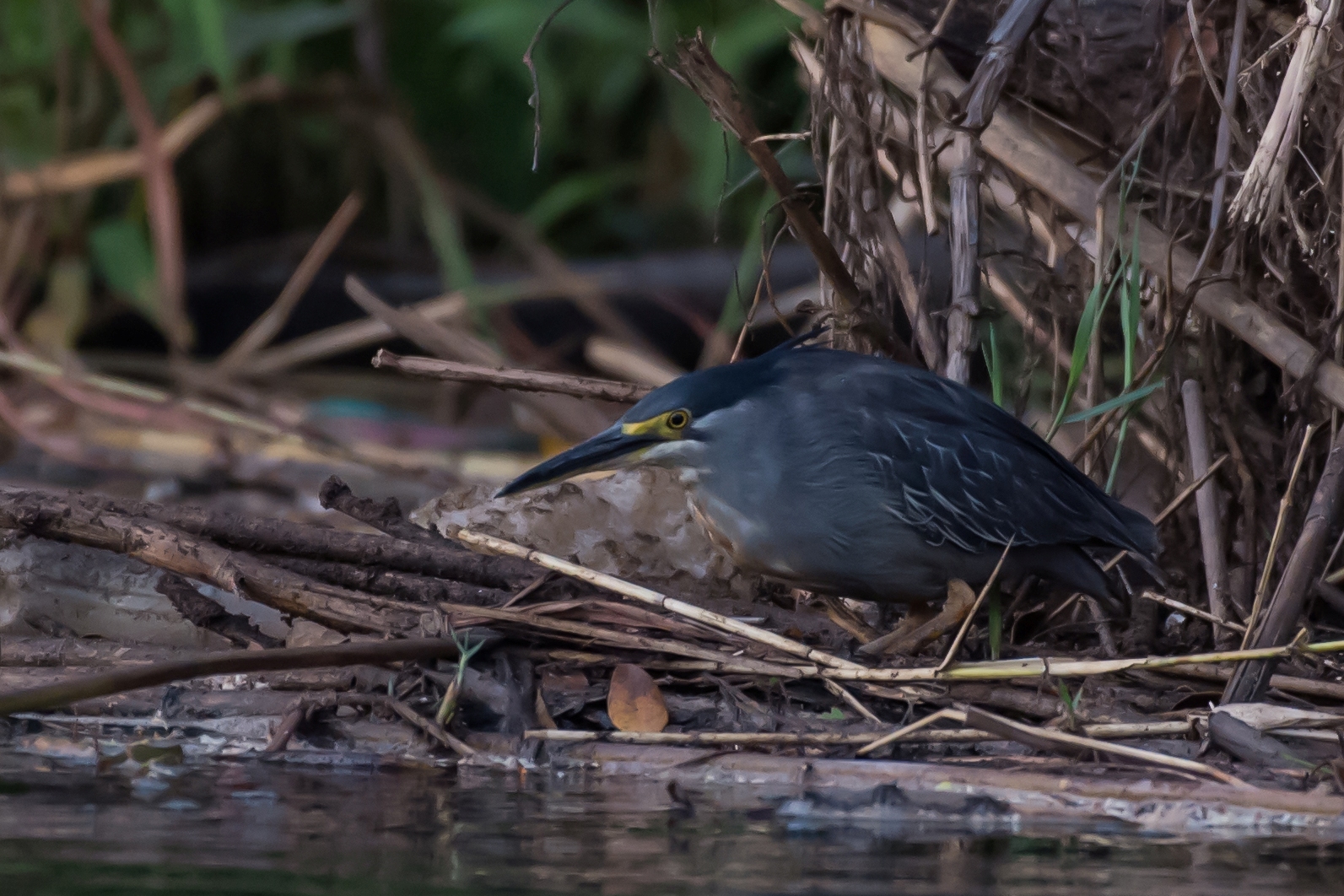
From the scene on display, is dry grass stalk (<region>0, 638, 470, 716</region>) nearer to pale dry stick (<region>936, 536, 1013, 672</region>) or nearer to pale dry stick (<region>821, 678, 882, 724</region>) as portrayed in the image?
pale dry stick (<region>821, 678, 882, 724</region>)

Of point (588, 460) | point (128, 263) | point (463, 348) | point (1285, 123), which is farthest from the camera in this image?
point (128, 263)

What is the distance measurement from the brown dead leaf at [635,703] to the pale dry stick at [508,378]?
822mm

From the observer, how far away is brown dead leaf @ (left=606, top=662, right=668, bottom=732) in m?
2.80

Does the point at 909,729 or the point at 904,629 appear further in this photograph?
the point at 904,629

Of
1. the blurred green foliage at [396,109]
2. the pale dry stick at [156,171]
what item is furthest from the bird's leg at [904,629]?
the pale dry stick at [156,171]

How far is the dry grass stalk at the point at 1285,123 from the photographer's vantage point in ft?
9.45

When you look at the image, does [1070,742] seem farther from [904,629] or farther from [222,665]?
[222,665]

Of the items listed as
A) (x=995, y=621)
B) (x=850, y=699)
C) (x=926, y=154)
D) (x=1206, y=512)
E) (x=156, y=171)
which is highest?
(x=156, y=171)

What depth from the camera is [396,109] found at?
809cm

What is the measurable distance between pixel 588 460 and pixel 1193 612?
1153mm

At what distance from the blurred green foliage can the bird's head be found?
3.75 m

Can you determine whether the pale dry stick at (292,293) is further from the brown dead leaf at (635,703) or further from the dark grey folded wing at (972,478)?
the brown dead leaf at (635,703)

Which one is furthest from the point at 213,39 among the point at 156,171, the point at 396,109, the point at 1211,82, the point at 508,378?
the point at 1211,82

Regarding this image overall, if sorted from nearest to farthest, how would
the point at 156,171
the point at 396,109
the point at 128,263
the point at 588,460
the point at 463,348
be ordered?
1. the point at 588,460
2. the point at 463,348
3. the point at 156,171
4. the point at 128,263
5. the point at 396,109
